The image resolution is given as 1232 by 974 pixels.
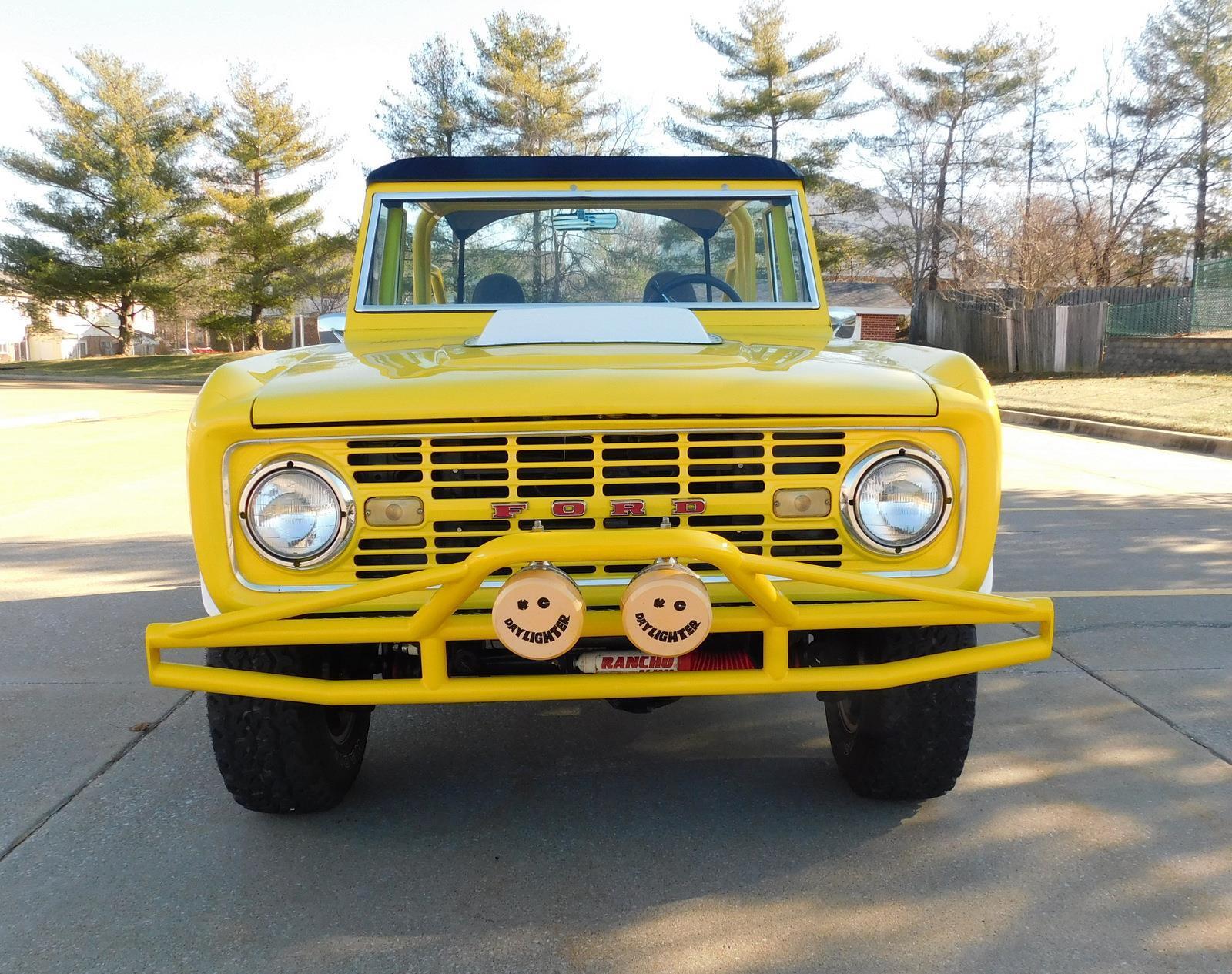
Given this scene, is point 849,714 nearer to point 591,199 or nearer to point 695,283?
point 695,283

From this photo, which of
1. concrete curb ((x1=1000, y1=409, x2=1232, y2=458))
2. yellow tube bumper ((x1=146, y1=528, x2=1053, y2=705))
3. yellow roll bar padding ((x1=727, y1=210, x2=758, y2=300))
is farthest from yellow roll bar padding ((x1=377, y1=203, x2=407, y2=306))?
concrete curb ((x1=1000, y1=409, x2=1232, y2=458))

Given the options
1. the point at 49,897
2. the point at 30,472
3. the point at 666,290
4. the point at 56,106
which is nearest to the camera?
the point at 49,897

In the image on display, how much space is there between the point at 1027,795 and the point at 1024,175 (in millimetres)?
40734

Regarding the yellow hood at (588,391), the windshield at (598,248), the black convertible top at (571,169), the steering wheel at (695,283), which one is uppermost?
the black convertible top at (571,169)

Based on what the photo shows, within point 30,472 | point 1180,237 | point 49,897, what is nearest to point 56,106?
point 30,472

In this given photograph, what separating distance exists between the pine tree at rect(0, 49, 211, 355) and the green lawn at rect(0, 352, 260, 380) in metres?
2.31

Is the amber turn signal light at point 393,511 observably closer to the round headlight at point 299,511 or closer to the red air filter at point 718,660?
the round headlight at point 299,511

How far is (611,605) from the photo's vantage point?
2422mm

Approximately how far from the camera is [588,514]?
2.40 m

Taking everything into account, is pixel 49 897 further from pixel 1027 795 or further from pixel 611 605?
pixel 1027 795

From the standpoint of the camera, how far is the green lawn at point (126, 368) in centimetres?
3328

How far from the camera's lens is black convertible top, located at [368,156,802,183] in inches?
157

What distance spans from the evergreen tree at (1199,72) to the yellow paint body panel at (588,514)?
37.9 meters

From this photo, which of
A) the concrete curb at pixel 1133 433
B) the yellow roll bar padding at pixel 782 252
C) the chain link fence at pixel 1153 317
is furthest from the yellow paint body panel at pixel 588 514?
the chain link fence at pixel 1153 317
